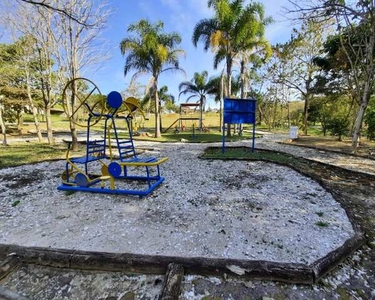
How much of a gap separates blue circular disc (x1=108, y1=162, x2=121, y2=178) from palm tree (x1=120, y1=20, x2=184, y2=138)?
11477 millimetres

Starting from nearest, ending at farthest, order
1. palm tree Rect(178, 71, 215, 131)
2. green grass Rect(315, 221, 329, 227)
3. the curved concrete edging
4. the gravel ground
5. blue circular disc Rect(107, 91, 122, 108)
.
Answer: the curved concrete edging → the gravel ground → green grass Rect(315, 221, 329, 227) → blue circular disc Rect(107, 91, 122, 108) → palm tree Rect(178, 71, 215, 131)

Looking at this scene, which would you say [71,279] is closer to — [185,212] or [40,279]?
[40,279]

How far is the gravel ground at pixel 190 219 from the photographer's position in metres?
2.45

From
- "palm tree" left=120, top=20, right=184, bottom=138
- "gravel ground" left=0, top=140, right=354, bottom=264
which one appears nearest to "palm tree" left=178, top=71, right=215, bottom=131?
"palm tree" left=120, top=20, right=184, bottom=138

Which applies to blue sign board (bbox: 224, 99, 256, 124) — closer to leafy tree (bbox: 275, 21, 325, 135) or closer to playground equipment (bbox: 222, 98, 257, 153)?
playground equipment (bbox: 222, 98, 257, 153)

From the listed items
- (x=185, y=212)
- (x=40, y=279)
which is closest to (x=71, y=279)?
(x=40, y=279)

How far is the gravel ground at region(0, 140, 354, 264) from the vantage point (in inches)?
96.3

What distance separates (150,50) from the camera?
14.3m

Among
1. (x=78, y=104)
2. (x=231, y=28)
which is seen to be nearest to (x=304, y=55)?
(x=231, y=28)

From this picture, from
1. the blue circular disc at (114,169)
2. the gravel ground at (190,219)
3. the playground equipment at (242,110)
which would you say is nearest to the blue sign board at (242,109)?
the playground equipment at (242,110)

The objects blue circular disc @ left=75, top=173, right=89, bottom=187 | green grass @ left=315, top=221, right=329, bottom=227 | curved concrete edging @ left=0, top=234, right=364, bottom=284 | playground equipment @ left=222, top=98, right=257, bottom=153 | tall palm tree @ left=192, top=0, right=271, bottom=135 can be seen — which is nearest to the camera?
curved concrete edging @ left=0, top=234, right=364, bottom=284

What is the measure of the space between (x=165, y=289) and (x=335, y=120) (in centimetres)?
1375

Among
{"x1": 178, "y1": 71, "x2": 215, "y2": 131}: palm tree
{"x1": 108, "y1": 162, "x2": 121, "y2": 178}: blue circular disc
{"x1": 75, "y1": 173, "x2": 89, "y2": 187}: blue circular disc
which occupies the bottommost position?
{"x1": 75, "y1": 173, "x2": 89, "y2": 187}: blue circular disc

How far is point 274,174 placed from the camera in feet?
17.4
